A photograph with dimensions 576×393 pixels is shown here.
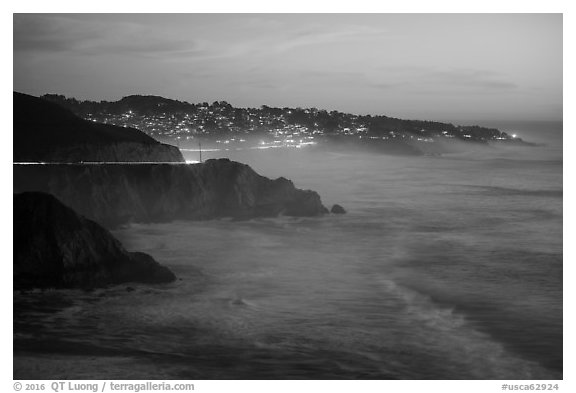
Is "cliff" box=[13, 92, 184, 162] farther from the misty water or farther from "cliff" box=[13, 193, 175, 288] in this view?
"cliff" box=[13, 193, 175, 288]

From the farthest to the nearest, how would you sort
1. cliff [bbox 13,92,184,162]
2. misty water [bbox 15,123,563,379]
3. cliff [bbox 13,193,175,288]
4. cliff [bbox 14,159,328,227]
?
cliff [bbox 13,92,184,162] → cliff [bbox 14,159,328,227] → cliff [bbox 13,193,175,288] → misty water [bbox 15,123,563,379]

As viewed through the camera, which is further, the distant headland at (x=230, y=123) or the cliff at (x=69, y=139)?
the distant headland at (x=230, y=123)

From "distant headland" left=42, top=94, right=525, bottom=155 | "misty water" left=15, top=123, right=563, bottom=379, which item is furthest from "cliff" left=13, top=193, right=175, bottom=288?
"distant headland" left=42, top=94, right=525, bottom=155

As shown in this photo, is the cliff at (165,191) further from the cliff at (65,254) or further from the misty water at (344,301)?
the cliff at (65,254)

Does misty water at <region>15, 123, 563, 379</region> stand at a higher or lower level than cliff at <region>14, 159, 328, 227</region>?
lower

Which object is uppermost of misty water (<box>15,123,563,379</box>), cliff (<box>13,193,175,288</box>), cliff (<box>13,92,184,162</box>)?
cliff (<box>13,92,184,162</box>)

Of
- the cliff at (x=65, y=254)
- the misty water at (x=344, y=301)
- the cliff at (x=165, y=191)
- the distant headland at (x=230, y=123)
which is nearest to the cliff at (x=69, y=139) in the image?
the cliff at (x=165, y=191)
